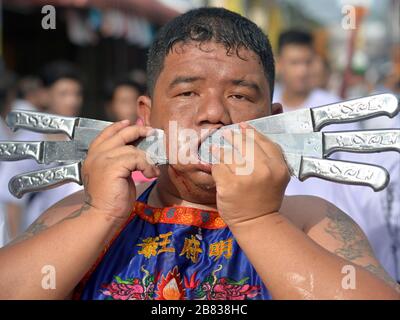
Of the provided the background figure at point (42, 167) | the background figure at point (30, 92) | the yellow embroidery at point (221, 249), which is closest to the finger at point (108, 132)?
the yellow embroidery at point (221, 249)

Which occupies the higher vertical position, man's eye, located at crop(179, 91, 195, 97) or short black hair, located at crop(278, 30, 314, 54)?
short black hair, located at crop(278, 30, 314, 54)

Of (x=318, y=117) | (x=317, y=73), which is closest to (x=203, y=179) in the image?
(x=318, y=117)

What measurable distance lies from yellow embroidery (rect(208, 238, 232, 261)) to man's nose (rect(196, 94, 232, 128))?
1.20 ft

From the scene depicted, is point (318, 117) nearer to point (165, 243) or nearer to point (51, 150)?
point (165, 243)

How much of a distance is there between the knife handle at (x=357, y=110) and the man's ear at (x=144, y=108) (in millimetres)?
624

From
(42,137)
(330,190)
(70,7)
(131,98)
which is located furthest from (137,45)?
(330,190)

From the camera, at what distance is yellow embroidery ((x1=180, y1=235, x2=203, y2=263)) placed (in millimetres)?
1993

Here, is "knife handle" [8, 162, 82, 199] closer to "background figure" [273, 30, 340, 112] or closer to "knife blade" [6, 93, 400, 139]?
"knife blade" [6, 93, 400, 139]

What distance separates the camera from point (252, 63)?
2.02m

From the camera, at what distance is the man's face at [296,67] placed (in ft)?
18.7

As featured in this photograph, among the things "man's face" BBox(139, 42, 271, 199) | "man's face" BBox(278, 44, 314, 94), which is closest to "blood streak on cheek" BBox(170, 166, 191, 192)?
"man's face" BBox(139, 42, 271, 199)

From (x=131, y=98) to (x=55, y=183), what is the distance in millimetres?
4615

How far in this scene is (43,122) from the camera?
2.02m

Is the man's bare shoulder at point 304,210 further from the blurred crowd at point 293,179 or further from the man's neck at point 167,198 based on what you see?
the blurred crowd at point 293,179
